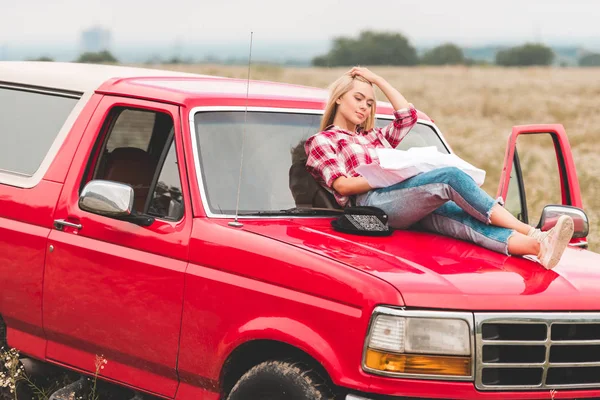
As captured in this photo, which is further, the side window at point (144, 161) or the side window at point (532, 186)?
the side window at point (532, 186)

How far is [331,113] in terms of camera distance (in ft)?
20.4

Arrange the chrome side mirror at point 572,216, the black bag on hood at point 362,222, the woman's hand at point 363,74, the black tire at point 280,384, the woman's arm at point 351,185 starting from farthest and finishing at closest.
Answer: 1. the woman's hand at point 363,74
2. the chrome side mirror at point 572,216
3. the woman's arm at point 351,185
4. the black bag on hood at point 362,222
5. the black tire at point 280,384

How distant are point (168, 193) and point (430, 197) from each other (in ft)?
3.98

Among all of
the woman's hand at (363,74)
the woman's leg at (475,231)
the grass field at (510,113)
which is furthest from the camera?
the grass field at (510,113)

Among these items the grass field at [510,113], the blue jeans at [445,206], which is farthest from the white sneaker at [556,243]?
the grass field at [510,113]

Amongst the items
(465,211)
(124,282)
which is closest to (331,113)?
(465,211)

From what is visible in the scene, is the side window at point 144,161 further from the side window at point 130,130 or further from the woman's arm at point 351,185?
the woman's arm at point 351,185

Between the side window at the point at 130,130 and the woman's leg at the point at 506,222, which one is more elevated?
the side window at the point at 130,130

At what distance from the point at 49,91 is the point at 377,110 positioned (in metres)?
1.79

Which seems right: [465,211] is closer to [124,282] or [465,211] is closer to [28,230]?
[124,282]

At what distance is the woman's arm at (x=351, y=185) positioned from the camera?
5.79m

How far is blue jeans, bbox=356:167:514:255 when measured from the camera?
17.8ft

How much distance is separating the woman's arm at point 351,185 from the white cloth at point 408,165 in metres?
0.05

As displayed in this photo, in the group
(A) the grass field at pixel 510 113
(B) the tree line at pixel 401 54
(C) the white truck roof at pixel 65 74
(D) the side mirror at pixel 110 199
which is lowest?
(B) the tree line at pixel 401 54
